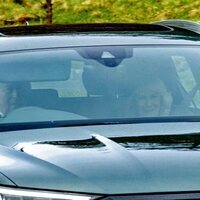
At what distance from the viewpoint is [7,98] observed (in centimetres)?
556

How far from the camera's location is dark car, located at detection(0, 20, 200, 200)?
426 centimetres

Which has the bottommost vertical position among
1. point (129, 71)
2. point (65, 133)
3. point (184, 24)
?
point (65, 133)

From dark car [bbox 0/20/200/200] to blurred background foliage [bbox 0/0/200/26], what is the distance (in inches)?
980

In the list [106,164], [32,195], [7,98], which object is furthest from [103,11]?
[32,195]

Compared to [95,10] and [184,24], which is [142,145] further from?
[95,10]

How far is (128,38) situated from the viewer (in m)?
6.16

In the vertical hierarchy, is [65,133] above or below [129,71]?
below

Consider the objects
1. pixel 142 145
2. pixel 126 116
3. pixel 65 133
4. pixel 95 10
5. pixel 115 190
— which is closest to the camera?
pixel 115 190

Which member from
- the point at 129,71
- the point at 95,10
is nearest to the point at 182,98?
the point at 129,71

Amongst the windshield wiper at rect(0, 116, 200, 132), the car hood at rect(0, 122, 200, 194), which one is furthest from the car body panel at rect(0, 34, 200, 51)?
the car hood at rect(0, 122, 200, 194)

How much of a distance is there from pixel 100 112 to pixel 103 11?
27613 millimetres

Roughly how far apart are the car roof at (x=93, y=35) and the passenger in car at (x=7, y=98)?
0.30m

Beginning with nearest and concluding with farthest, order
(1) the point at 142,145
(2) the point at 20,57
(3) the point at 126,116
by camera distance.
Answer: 1. (1) the point at 142,145
2. (3) the point at 126,116
3. (2) the point at 20,57

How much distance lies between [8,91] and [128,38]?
0.93 meters
